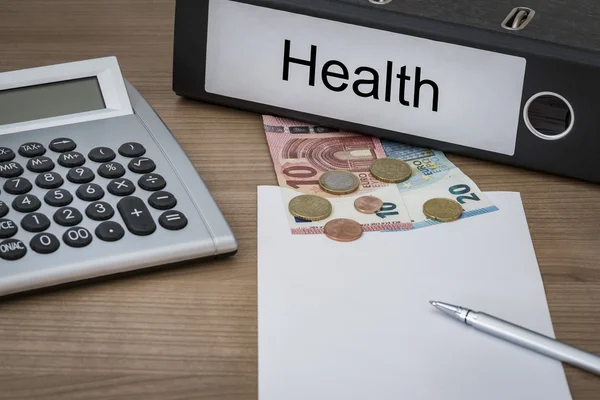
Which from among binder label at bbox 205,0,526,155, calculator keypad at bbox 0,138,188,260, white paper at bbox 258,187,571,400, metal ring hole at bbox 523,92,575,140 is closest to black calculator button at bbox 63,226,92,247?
calculator keypad at bbox 0,138,188,260

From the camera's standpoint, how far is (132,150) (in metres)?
0.64

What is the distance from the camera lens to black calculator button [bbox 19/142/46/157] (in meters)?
0.63

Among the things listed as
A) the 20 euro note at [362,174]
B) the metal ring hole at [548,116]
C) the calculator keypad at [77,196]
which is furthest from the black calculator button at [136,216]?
the metal ring hole at [548,116]

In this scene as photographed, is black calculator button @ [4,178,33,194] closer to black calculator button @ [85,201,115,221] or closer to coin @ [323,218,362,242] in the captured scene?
black calculator button @ [85,201,115,221]

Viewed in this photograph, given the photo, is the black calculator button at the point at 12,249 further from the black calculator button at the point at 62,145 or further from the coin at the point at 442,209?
the coin at the point at 442,209

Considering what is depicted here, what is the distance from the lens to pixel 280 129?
0.74 meters

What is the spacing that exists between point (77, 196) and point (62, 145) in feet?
0.20

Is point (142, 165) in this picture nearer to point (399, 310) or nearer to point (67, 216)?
point (67, 216)

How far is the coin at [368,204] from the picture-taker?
646mm

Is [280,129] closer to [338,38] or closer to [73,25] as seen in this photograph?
[338,38]

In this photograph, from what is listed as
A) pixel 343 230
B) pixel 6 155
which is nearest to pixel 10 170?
pixel 6 155

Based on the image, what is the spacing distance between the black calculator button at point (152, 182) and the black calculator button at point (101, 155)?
4 cm

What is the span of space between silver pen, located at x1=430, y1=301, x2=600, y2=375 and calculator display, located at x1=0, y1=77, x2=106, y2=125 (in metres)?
0.33

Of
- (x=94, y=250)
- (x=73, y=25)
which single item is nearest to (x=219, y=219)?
(x=94, y=250)
